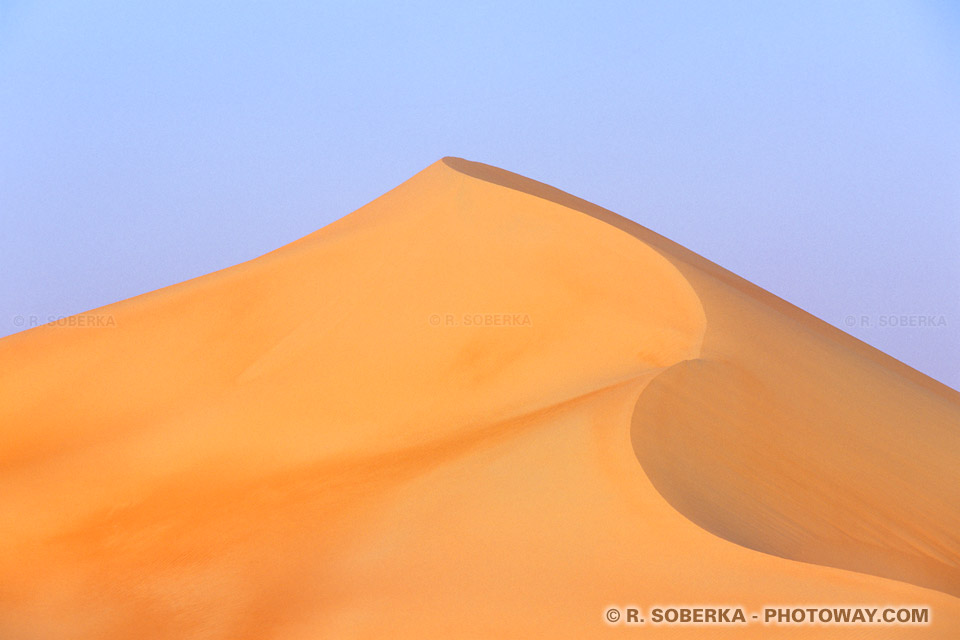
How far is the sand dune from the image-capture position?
17.0 feet

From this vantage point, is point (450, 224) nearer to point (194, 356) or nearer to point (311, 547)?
point (194, 356)

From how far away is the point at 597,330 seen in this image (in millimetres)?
8266

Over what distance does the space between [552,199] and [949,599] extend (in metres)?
6.42

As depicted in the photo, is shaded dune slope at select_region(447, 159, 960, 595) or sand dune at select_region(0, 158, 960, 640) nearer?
sand dune at select_region(0, 158, 960, 640)

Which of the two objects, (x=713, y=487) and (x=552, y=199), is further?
(x=552, y=199)

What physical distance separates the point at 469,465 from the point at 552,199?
4.56 m

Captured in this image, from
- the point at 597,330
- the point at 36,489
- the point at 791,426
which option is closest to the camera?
the point at 791,426

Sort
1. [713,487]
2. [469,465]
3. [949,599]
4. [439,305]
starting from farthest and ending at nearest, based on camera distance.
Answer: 1. [439,305]
2. [469,465]
3. [713,487]
4. [949,599]

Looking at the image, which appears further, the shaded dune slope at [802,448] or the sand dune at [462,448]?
the shaded dune slope at [802,448]

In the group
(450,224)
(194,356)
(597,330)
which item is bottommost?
(194,356)

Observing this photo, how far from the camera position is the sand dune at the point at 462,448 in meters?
5.20

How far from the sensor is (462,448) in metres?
6.87

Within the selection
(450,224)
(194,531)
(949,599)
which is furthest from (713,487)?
(450,224)

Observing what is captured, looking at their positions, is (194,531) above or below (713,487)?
below
